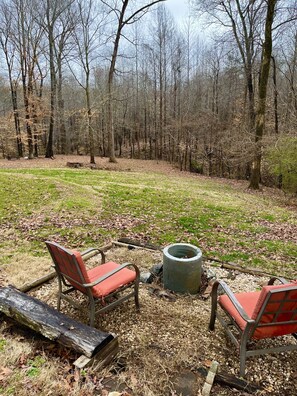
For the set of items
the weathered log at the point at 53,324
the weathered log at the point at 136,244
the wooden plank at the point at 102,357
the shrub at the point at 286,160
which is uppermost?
the shrub at the point at 286,160

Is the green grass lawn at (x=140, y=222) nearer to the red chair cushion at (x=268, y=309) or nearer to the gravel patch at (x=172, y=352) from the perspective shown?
the gravel patch at (x=172, y=352)

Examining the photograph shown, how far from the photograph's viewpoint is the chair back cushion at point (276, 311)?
7.10 ft

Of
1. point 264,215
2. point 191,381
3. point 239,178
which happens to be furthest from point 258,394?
point 239,178

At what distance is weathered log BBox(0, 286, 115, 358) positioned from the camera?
2.39m

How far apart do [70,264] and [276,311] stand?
2.04 meters

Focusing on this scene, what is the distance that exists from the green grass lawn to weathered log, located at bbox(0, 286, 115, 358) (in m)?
1.97

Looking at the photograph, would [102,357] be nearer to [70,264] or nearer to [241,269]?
[70,264]

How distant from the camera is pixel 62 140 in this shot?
1186 inches

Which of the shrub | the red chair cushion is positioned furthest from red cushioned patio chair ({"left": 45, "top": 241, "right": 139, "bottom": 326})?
the shrub

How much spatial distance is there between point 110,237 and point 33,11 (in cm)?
2139

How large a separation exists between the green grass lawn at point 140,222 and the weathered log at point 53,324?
197 cm

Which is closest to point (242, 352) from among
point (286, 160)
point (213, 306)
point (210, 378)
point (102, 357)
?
point (210, 378)

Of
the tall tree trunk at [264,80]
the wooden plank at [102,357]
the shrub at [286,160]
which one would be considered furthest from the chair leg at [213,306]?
the tall tree trunk at [264,80]

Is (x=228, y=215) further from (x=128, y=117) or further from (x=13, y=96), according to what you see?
(x=128, y=117)
